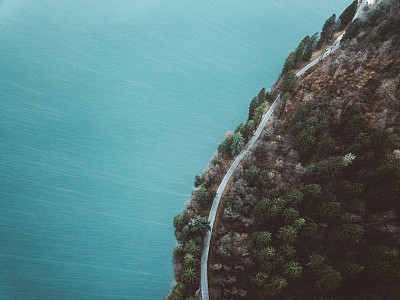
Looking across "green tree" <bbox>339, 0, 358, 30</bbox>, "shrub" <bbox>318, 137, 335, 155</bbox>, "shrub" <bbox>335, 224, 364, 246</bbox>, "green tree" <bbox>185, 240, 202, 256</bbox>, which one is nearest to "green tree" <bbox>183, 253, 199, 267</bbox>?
"green tree" <bbox>185, 240, 202, 256</bbox>

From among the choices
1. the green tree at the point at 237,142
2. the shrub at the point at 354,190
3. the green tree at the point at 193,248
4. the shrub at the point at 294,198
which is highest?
the green tree at the point at 237,142

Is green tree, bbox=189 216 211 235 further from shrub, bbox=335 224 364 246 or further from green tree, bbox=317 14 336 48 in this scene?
green tree, bbox=317 14 336 48

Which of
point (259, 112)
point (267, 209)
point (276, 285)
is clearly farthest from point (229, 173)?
point (276, 285)

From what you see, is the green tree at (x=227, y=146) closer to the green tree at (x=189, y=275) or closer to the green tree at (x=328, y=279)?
the green tree at (x=189, y=275)

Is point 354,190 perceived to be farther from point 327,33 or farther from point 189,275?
point 327,33

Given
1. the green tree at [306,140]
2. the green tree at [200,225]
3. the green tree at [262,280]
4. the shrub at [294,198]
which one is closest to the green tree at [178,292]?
the green tree at [200,225]
